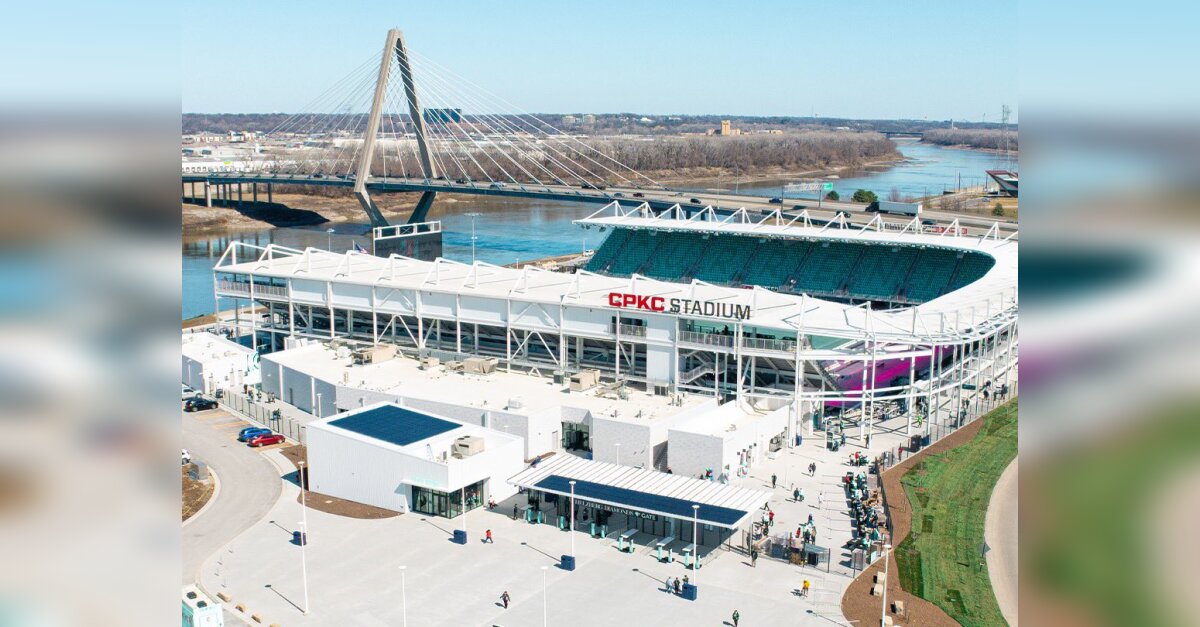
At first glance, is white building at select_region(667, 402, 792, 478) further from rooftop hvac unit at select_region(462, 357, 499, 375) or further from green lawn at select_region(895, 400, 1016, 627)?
rooftop hvac unit at select_region(462, 357, 499, 375)

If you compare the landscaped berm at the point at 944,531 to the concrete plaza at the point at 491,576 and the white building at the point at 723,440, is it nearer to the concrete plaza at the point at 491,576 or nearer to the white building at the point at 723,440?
the concrete plaza at the point at 491,576

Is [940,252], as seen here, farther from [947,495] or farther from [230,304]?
[230,304]

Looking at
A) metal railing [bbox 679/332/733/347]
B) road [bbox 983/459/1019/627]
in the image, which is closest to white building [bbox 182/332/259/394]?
metal railing [bbox 679/332/733/347]

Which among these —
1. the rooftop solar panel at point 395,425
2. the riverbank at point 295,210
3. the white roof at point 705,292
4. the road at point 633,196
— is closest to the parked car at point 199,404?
the white roof at point 705,292

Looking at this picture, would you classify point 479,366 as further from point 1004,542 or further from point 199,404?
point 1004,542

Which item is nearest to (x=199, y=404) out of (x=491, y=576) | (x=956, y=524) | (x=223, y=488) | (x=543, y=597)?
(x=223, y=488)
